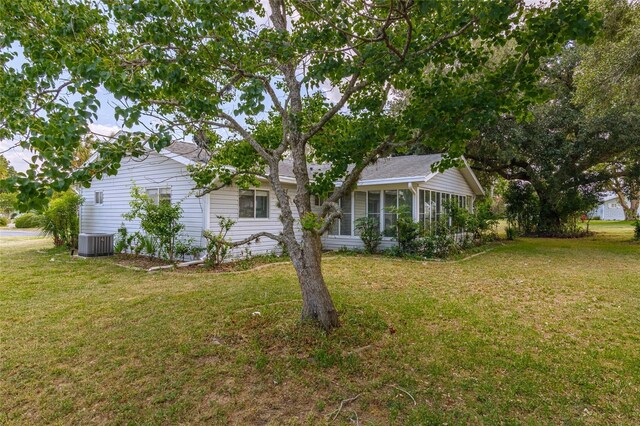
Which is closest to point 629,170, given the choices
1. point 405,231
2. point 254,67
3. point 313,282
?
point 405,231

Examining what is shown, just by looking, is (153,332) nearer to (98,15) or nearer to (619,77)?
(98,15)

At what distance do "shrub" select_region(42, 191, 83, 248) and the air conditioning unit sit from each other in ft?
5.53

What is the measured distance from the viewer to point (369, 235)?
1188cm

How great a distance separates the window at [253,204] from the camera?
10844 mm

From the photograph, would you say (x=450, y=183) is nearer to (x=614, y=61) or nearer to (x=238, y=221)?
(x=614, y=61)

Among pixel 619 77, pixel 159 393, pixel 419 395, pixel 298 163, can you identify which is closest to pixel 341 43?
pixel 298 163

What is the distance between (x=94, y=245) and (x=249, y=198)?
202 inches

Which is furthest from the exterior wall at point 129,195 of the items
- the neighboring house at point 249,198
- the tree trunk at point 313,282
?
the tree trunk at point 313,282

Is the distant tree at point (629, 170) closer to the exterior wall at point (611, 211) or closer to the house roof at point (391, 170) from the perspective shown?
the house roof at point (391, 170)

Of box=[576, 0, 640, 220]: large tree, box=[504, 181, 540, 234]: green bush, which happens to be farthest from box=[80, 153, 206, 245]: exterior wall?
box=[504, 181, 540, 234]: green bush

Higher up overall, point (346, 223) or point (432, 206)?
point (432, 206)

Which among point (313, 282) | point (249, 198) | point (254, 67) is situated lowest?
point (313, 282)

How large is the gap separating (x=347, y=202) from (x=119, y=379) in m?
10.5

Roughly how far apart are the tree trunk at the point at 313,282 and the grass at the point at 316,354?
192mm
